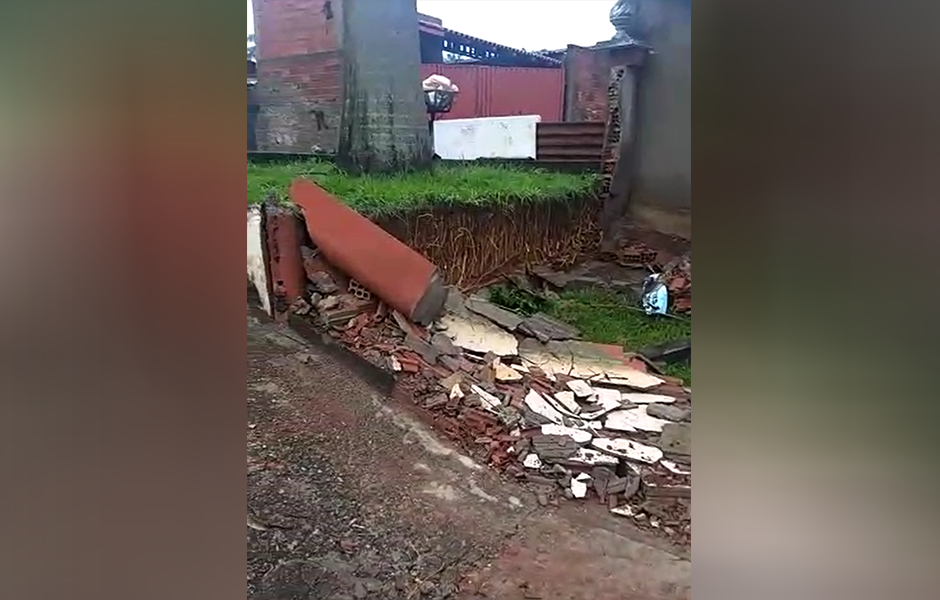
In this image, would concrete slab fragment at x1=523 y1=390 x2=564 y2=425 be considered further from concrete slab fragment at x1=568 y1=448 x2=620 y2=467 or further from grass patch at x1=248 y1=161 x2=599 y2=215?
grass patch at x1=248 y1=161 x2=599 y2=215

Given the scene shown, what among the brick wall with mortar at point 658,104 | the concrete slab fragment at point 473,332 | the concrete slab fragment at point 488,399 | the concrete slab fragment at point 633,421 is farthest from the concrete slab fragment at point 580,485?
the brick wall with mortar at point 658,104

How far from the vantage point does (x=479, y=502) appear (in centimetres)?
148

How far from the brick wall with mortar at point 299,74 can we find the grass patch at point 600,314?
0.54 metres

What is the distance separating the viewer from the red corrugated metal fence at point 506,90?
1500 mm

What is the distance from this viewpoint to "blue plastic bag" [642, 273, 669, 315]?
4.76 ft

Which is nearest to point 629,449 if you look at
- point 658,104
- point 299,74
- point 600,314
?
point 600,314

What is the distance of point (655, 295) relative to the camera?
4.79 feet

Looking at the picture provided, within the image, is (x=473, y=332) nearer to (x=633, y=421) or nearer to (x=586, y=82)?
(x=633, y=421)

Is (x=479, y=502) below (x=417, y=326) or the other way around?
below

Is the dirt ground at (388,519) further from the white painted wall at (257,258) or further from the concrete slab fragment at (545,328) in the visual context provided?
the concrete slab fragment at (545,328)
